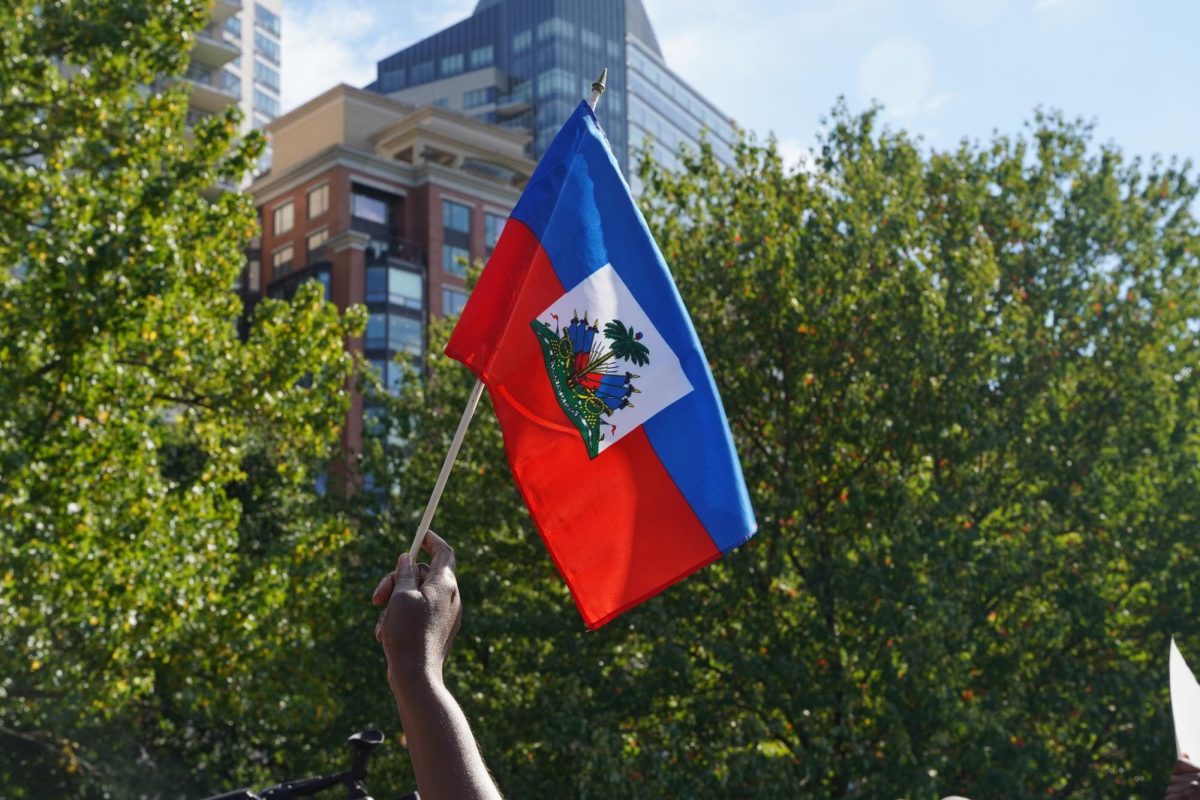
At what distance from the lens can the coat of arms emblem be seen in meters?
4.83

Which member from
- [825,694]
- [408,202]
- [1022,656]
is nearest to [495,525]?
[825,694]

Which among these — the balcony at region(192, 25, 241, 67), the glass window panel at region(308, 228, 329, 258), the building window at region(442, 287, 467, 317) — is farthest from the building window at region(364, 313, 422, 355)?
the balcony at region(192, 25, 241, 67)

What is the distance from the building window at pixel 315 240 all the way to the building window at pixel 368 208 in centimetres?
175

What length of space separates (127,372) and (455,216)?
5692 cm

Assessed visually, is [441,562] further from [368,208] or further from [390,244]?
[368,208]

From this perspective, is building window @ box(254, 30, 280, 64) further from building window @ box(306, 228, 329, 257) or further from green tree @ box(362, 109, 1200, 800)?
green tree @ box(362, 109, 1200, 800)

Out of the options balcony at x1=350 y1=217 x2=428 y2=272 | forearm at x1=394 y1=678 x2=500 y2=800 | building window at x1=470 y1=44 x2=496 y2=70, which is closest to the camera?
forearm at x1=394 y1=678 x2=500 y2=800

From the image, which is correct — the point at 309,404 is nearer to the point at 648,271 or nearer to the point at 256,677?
the point at 256,677

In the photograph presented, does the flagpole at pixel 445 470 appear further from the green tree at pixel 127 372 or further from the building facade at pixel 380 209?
the building facade at pixel 380 209

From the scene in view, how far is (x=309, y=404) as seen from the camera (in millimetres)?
17938

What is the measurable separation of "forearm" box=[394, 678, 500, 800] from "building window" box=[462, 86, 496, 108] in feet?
381

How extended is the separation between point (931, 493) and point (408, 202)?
57.9 metres

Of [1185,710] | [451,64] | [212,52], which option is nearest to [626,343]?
[1185,710]

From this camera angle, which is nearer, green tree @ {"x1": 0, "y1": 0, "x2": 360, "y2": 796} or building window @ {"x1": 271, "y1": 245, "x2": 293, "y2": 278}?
green tree @ {"x1": 0, "y1": 0, "x2": 360, "y2": 796}
